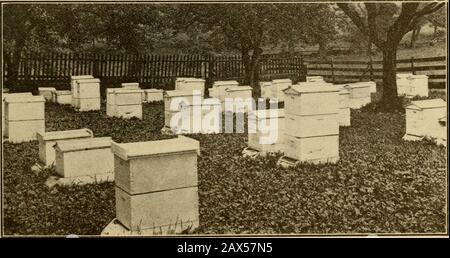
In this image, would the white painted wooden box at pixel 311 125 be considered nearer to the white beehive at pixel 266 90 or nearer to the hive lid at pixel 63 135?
the hive lid at pixel 63 135

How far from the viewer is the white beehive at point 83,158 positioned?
701 cm

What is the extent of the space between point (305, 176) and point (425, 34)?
581 centimetres

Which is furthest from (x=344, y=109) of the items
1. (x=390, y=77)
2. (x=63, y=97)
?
(x=63, y=97)

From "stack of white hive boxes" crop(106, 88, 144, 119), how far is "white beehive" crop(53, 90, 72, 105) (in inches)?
87.3

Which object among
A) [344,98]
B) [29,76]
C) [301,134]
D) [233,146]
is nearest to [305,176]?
[301,134]

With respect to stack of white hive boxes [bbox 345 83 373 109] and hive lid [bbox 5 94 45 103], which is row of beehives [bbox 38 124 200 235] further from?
stack of white hive boxes [bbox 345 83 373 109]

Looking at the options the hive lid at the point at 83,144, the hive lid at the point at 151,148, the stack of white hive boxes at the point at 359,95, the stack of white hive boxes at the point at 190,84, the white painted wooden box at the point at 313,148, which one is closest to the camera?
the hive lid at the point at 151,148

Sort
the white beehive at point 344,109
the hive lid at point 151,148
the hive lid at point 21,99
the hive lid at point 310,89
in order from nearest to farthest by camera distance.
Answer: the hive lid at point 151,148
the hive lid at point 310,89
the hive lid at point 21,99
the white beehive at point 344,109

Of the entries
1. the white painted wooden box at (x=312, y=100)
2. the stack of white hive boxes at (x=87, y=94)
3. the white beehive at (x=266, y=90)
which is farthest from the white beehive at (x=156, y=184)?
the white beehive at (x=266, y=90)

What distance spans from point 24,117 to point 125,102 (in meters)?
2.87

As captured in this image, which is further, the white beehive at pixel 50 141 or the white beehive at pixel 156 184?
the white beehive at pixel 50 141

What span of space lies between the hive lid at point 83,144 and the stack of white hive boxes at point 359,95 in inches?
281

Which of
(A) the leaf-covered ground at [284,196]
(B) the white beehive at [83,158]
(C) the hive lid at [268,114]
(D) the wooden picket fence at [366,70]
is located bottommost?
(A) the leaf-covered ground at [284,196]
